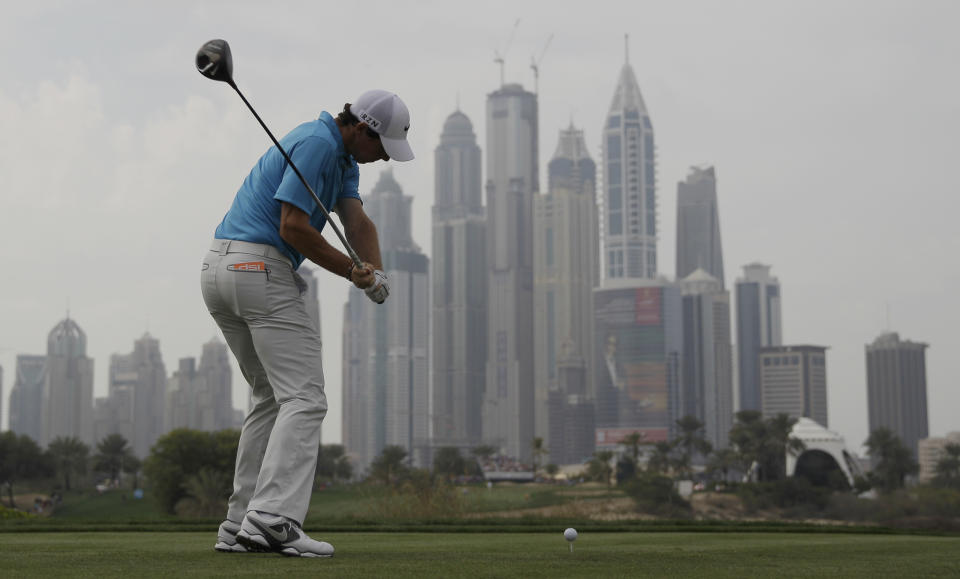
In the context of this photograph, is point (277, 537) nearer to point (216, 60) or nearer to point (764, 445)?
point (216, 60)

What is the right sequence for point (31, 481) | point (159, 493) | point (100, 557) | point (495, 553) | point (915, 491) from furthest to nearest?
point (31, 481) < point (915, 491) < point (159, 493) < point (495, 553) < point (100, 557)

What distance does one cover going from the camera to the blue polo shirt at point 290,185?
249 inches

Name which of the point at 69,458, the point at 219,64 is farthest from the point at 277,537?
the point at 69,458

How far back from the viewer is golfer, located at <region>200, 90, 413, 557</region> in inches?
239

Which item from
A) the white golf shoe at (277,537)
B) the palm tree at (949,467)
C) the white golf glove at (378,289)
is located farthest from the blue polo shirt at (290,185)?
the palm tree at (949,467)

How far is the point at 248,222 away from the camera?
6.41m

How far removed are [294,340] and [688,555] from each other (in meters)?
2.32

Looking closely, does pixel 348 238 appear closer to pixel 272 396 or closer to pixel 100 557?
pixel 272 396

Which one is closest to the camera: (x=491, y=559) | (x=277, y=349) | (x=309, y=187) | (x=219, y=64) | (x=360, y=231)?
(x=491, y=559)

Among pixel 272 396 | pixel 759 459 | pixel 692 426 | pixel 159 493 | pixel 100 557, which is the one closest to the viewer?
pixel 100 557

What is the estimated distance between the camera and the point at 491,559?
572 centimetres

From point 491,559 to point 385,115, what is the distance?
2404 millimetres

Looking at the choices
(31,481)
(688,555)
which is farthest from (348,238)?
(31,481)

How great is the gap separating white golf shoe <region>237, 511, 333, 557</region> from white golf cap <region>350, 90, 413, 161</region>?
2.07 metres
